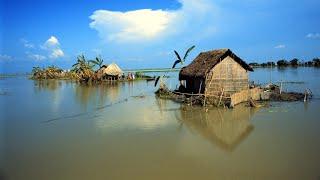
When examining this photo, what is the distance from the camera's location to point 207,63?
58.6 ft

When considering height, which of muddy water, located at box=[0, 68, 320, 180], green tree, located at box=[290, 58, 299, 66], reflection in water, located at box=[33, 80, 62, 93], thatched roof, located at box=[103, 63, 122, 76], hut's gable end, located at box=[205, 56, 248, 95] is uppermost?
green tree, located at box=[290, 58, 299, 66]

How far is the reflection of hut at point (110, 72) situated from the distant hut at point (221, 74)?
56.3 ft

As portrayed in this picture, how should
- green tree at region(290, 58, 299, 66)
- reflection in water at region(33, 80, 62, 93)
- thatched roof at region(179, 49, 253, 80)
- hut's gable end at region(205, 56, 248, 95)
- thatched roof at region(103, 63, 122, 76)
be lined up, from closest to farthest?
thatched roof at region(179, 49, 253, 80), hut's gable end at region(205, 56, 248, 95), reflection in water at region(33, 80, 62, 93), thatched roof at region(103, 63, 122, 76), green tree at region(290, 58, 299, 66)

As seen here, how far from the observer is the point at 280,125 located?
11500 mm

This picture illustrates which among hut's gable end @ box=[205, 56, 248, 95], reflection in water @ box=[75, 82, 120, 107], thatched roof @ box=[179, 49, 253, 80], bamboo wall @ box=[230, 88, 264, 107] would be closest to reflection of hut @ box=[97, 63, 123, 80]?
reflection in water @ box=[75, 82, 120, 107]

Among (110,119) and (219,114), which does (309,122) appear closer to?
(219,114)

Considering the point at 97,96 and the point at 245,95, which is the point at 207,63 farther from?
the point at 97,96

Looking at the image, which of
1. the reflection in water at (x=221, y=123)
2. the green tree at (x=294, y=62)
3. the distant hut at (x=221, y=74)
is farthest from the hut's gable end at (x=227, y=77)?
the green tree at (x=294, y=62)

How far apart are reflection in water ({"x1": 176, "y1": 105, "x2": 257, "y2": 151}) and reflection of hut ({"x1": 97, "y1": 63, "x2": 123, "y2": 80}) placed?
63.4 ft

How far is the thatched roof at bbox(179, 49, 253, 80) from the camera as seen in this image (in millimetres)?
17219

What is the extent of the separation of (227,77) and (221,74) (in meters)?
0.37

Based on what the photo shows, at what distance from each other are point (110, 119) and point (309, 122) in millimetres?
7168

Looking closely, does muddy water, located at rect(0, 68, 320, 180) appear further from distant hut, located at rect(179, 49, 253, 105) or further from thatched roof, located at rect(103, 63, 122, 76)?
thatched roof, located at rect(103, 63, 122, 76)

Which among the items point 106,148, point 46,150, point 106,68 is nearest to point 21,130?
point 46,150
